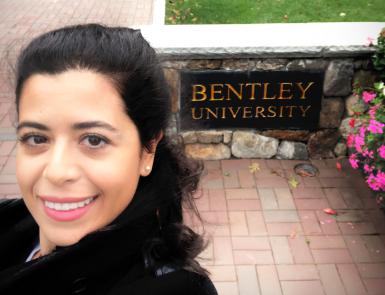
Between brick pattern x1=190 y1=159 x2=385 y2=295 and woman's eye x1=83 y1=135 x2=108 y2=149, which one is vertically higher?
woman's eye x1=83 y1=135 x2=108 y2=149

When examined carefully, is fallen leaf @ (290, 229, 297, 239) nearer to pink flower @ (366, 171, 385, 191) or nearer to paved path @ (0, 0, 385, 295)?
paved path @ (0, 0, 385, 295)

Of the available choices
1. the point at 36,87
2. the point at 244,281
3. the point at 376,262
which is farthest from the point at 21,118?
the point at 376,262

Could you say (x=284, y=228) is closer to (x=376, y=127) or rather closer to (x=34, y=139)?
(x=376, y=127)

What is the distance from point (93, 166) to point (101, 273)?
0.92 ft

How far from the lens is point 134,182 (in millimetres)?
1144

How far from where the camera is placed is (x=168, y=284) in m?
1.14

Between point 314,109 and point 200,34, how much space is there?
1223mm

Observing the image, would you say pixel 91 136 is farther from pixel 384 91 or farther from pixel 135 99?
pixel 384 91

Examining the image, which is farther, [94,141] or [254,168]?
[254,168]

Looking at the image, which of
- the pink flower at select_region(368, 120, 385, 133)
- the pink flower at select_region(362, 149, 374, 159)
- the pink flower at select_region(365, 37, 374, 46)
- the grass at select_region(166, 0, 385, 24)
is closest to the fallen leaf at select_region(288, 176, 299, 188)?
the pink flower at select_region(362, 149, 374, 159)

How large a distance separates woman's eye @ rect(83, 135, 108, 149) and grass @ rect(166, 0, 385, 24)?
5750mm

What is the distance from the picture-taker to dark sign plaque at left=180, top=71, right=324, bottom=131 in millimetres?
3938

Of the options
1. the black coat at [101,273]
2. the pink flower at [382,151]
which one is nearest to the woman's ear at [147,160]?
the black coat at [101,273]

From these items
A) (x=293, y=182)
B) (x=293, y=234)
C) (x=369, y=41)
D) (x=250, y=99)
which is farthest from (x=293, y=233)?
(x=369, y=41)
